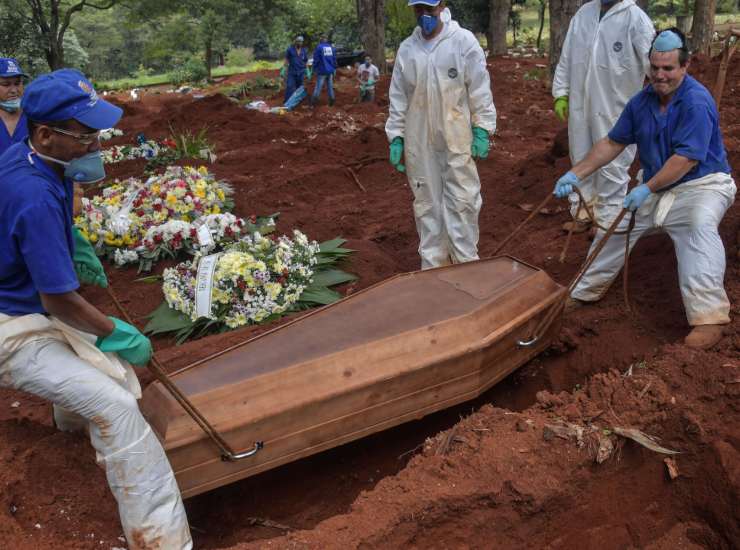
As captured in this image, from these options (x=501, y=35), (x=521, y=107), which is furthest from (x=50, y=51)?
(x=501, y=35)

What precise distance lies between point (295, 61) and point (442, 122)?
10762 mm

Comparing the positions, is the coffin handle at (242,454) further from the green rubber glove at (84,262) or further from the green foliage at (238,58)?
the green foliage at (238,58)

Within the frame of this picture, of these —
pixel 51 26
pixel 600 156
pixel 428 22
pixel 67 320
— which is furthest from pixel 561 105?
pixel 51 26

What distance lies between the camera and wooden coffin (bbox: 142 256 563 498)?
9.13ft

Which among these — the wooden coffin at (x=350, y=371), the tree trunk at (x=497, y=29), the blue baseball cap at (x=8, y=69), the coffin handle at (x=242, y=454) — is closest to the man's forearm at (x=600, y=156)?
the wooden coffin at (x=350, y=371)

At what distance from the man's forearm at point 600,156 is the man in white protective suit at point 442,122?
73cm

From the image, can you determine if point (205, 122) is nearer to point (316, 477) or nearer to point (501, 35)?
point (316, 477)

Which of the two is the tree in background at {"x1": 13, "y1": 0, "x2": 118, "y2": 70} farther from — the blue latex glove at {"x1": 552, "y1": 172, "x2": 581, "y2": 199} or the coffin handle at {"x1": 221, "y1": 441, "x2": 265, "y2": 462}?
the coffin handle at {"x1": 221, "y1": 441, "x2": 265, "y2": 462}

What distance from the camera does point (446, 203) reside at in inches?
195

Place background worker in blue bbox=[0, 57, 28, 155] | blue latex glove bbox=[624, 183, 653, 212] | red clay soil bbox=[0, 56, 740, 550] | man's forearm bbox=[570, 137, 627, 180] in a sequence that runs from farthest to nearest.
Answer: background worker in blue bbox=[0, 57, 28, 155], man's forearm bbox=[570, 137, 627, 180], blue latex glove bbox=[624, 183, 653, 212], red clay soil bbox=[0, 56, 740, 550]

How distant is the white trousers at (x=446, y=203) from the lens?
4.78 metres

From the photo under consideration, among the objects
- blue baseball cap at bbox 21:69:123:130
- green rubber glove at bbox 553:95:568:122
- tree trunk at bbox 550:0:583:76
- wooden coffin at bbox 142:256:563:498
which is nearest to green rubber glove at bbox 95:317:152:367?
wooden coffin at bbox 142:256:563:498

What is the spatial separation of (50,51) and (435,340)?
15.1 meters

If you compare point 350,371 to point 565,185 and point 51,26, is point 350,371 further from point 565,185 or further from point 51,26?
point 51,26
